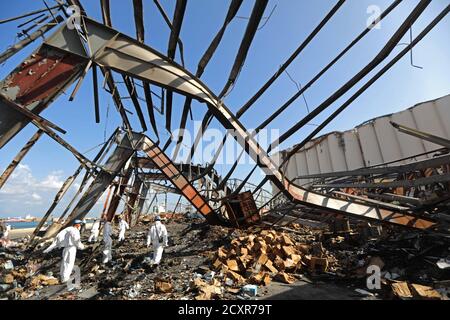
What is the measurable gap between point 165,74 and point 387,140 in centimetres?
1376

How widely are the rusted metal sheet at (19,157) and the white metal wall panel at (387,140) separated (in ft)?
50.3

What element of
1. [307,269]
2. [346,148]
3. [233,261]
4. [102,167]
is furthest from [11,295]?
[346,148]

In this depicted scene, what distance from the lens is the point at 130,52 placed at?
10.8ft

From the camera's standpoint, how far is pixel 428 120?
11320 millimetres

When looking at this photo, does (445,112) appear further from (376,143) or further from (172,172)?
(172,172)

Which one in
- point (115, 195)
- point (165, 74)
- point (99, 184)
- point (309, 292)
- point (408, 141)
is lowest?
point (309, 292)

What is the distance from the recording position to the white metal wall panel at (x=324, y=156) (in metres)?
15.2

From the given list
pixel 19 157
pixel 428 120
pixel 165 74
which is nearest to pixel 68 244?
pixel 19 157

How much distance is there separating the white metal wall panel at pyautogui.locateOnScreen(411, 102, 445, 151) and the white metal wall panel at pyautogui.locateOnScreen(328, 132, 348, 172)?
3.97 m

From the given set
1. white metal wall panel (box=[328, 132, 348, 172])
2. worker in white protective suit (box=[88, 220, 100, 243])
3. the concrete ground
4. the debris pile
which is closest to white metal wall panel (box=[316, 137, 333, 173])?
white metal wall panel (box=[328, 132, 348, 172])

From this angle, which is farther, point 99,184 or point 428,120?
point 428,120

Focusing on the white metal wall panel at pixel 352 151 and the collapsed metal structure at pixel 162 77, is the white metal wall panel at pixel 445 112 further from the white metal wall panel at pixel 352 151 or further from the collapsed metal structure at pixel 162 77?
the collapsed metal structure at pixel 162 77

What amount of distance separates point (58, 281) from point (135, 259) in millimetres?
1933
